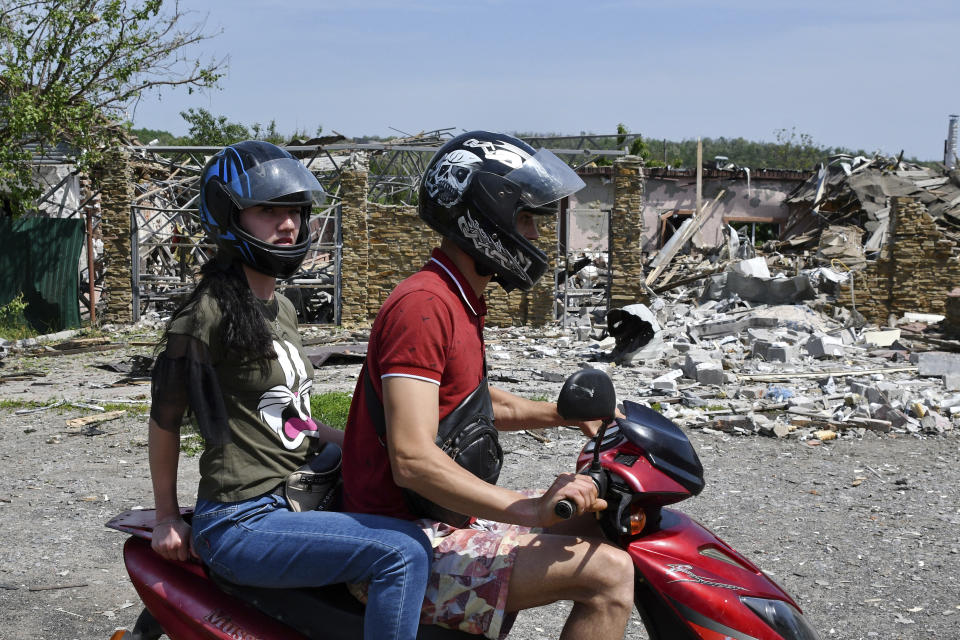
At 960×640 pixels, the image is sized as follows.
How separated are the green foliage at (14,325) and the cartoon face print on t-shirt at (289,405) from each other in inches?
622

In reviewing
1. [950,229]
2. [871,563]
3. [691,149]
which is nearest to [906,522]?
[871,563]

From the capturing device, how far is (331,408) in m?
Answer: 8.65

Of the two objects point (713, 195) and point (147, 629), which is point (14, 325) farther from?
point (713, 195)

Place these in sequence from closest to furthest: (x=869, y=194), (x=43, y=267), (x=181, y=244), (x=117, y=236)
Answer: (x=43, y=267)
(x=181, y=244)
(x=117, y=236)
(x=869, y=194)

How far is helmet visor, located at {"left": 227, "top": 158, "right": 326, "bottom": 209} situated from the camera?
2.71 m

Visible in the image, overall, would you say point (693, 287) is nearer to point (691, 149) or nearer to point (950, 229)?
point (950, 229)

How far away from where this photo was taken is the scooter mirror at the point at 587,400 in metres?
2.12

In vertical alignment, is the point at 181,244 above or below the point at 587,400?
below

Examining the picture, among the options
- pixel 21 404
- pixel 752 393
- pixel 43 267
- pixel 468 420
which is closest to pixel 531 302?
pixel 752 393

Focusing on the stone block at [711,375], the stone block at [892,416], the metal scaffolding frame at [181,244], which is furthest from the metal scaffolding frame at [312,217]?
the stone block at [892,416]

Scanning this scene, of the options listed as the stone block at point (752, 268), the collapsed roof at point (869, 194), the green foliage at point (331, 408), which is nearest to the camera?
the green foliage at point (331, 408)

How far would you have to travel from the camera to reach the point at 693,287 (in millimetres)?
22797

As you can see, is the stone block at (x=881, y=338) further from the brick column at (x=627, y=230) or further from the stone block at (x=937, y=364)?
the brick column at (x=627, y=230)

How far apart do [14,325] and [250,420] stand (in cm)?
1724
